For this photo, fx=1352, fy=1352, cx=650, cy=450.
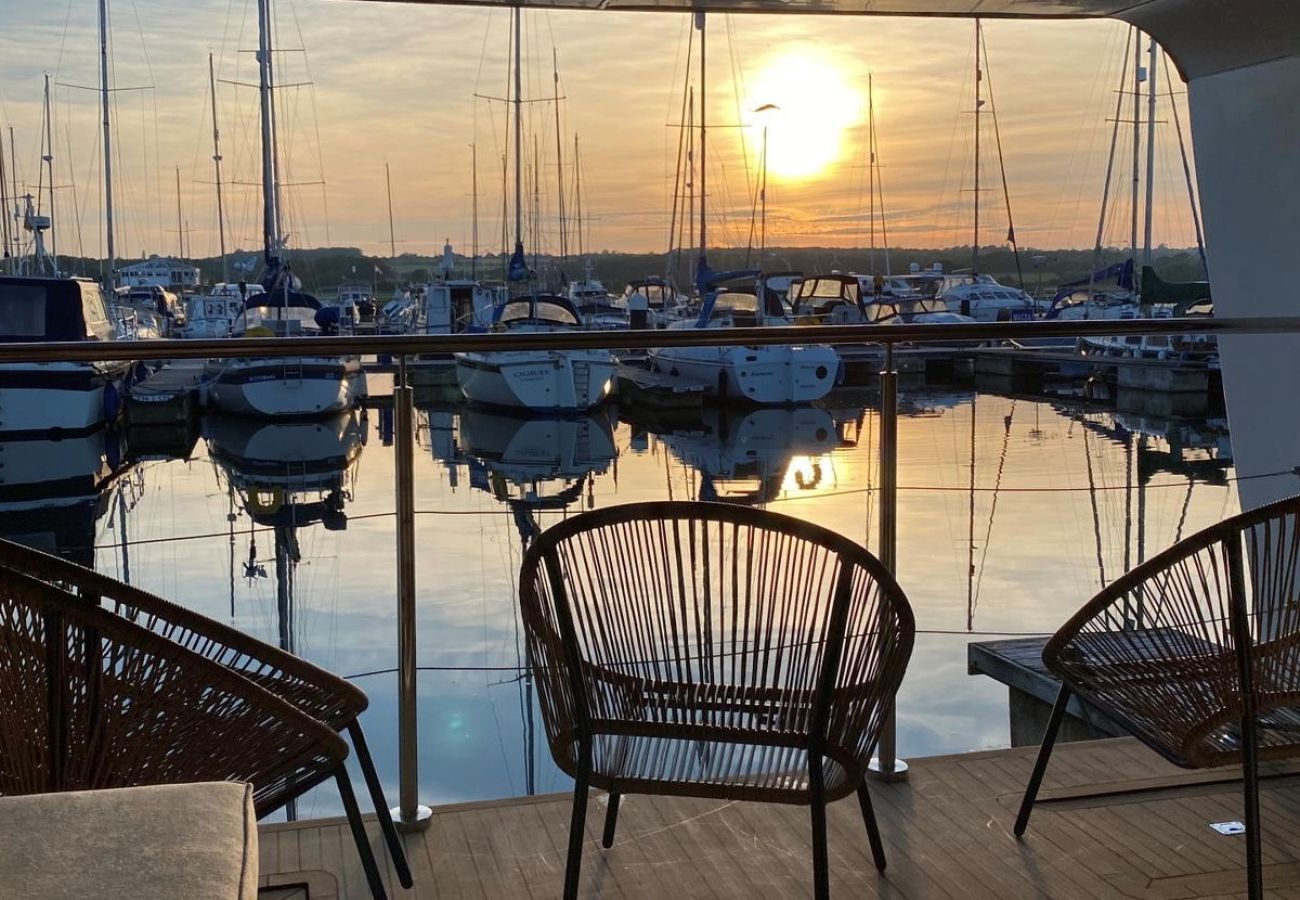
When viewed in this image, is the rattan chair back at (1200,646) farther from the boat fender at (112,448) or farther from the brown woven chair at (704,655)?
the boat fender at (112,448)

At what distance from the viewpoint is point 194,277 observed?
28938mm

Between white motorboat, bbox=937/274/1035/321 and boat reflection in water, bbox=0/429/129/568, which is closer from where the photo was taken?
boat reflection in water, bbox=0/429/129/568

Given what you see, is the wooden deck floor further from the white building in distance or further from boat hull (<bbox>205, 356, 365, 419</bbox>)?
the white building in distance

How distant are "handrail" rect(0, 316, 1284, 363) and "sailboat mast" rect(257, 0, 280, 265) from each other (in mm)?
19747

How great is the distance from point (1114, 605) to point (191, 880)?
1679mm

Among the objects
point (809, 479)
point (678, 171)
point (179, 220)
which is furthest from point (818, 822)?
point (179, 220)

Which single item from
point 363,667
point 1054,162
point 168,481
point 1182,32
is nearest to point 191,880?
point 1182,32

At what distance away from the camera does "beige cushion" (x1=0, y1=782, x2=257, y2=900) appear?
3.86 ft

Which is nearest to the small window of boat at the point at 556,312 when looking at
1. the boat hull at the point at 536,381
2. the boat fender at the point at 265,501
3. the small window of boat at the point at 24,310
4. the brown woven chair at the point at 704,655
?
the boat hull at the point at 536,381

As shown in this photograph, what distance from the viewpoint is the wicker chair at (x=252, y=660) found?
192 cm

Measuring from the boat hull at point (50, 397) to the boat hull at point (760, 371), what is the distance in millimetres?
8119

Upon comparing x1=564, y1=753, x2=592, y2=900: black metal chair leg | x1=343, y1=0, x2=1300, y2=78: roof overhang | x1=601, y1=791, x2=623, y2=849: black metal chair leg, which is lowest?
x1=601, y1=791, x2=623, y2=849: black metal chair leg

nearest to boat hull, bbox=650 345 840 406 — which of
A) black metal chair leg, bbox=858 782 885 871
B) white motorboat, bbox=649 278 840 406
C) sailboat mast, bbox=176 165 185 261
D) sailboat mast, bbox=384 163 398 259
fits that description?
white motorboat, bbox=649 278 840 406

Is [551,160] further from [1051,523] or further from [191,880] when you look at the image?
[191,880]
